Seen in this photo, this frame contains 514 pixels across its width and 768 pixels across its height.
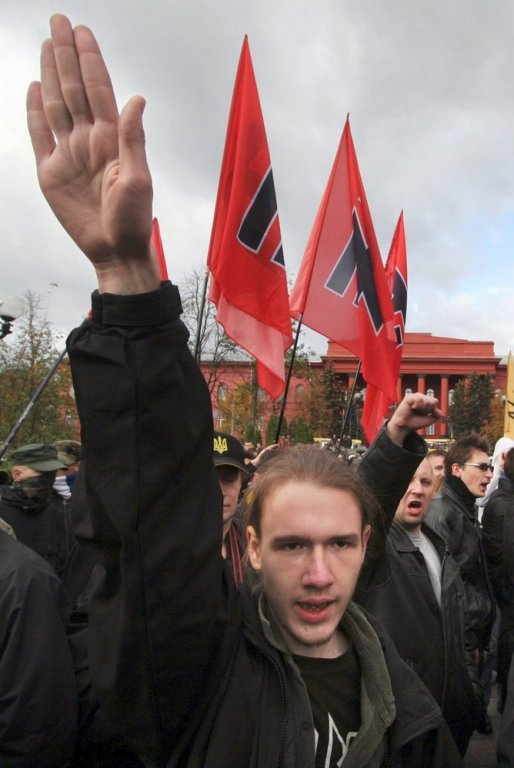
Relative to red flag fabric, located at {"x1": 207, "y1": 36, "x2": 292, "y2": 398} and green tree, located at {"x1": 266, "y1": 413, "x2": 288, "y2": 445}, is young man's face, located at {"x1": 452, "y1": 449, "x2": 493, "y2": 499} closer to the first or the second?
red flag fabric, located at {"x1": 207, "y1": 36, "x2": 292, "y2": 398}

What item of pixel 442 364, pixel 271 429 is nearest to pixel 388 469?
pixel 271 429

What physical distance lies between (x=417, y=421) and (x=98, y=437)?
40.0 inches

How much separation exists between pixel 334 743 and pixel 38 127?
47.2 inches

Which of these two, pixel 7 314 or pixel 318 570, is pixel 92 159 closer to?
pixel 318 570

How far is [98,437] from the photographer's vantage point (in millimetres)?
1054

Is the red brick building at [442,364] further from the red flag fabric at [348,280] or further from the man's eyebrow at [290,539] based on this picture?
the man's eyebrow at [290,539]

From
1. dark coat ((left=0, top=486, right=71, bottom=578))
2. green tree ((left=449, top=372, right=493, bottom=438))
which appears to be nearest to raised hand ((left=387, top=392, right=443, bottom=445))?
dark coat ((left=0, top=486, right=71, bottom=578))

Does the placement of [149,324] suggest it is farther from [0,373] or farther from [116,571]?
[0,373]

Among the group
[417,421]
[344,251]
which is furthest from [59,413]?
[417,421]

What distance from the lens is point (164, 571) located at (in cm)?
107

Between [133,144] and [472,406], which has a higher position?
[472,406]

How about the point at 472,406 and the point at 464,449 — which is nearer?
the point at 464,449

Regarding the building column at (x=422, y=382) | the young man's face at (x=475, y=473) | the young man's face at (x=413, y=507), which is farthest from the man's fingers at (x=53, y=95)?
the building column at (x=422, y=382)

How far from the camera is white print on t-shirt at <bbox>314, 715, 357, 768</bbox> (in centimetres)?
131
